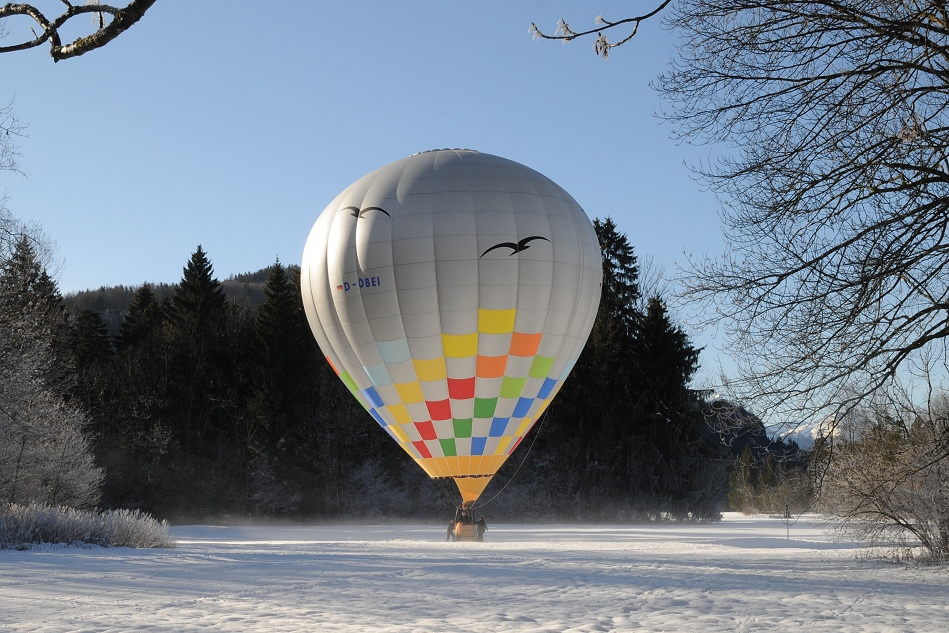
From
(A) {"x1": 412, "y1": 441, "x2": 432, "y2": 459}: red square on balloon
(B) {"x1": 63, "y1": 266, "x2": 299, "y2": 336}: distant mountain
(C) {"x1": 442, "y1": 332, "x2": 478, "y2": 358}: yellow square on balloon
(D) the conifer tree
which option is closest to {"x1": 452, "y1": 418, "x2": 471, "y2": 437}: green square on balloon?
(A) {"x1": 412, "y1": 441, "x2": 432, "y2": 459}: red square on balloon

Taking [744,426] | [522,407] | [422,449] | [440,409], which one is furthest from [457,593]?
[422,449]

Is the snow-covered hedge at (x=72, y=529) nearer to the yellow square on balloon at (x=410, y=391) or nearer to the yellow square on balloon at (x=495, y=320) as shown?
the yellow square on balloon at (x=410, y=391)

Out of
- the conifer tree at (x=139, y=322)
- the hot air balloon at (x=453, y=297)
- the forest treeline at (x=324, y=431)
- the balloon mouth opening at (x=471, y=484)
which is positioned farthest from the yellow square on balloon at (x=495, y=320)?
the conifer tree at (x=139, y=322)

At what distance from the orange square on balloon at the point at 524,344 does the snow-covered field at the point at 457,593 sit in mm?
6498

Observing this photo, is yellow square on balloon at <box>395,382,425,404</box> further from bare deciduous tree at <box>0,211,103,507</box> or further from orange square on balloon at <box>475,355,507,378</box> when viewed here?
bare deciduous tree at <box>0,211,103,507</box>

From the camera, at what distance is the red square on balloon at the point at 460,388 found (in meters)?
18.2

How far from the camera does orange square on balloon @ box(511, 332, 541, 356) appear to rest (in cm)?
1823

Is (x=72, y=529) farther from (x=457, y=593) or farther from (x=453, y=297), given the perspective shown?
(x=453, y=297)

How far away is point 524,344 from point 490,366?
2.84ft

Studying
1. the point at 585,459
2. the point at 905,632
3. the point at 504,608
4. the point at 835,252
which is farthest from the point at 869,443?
the point at 585,459

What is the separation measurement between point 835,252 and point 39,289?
2079cm

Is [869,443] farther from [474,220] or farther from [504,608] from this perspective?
[474,220]

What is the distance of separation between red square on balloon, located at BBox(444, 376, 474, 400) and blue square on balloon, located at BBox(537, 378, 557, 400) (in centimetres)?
175

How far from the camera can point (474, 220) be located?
1786cm
